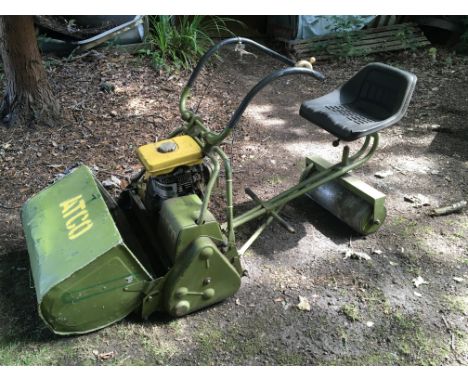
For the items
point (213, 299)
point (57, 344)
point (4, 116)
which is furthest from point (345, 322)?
point (4, 116)

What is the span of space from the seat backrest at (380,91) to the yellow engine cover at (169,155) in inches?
47.1

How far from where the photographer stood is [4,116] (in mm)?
3955

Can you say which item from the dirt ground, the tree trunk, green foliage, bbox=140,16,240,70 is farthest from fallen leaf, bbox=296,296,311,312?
green foliage, bbox=140,16,240,70

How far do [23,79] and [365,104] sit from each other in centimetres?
268

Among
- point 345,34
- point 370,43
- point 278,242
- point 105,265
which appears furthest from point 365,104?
point 370,43

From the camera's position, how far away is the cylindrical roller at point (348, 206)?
9.82ft

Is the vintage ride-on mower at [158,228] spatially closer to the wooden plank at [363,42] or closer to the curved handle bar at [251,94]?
the curved handle bar at [251,94]

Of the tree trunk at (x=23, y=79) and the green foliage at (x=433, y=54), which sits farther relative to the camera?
the green foliage at (x=433, y=54)

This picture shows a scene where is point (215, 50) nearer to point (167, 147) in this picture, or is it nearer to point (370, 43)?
point (167, 147)

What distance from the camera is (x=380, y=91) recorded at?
2.95 metres

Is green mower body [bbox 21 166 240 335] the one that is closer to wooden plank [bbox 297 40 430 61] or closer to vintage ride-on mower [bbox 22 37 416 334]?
vintage ride-on mower [bbox 22 37 416 334]

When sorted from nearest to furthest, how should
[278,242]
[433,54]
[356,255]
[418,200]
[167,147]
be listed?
[167,147] < [356,255] < [278,242] < [418,200] < [433,54]

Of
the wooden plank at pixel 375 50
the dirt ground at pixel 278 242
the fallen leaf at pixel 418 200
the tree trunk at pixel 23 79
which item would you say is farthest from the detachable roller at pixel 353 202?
the wooden plank at pixel 375 50

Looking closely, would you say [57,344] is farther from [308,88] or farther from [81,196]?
[308,88]
